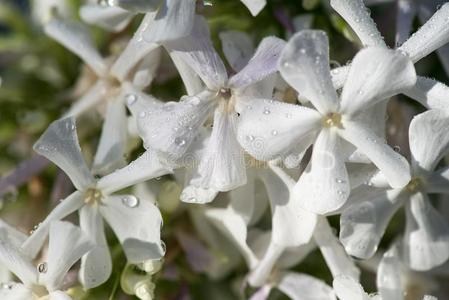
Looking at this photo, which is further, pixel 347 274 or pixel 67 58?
pixel 67 58

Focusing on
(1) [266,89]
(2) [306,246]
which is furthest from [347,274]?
(1) [266,89]

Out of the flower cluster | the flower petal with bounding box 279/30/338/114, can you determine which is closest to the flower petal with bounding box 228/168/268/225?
the flower cluster

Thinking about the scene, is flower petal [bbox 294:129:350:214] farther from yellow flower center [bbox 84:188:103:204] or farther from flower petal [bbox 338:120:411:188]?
yellow flower center [bbox 84:188:103:204]

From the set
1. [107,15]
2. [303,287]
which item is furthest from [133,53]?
[303,287]

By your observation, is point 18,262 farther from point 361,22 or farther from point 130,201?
point 361,22

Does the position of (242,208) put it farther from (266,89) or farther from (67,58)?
(67,58)

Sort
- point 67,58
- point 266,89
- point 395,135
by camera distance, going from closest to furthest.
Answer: point 266,89 → point 395,135 → point 67,58
